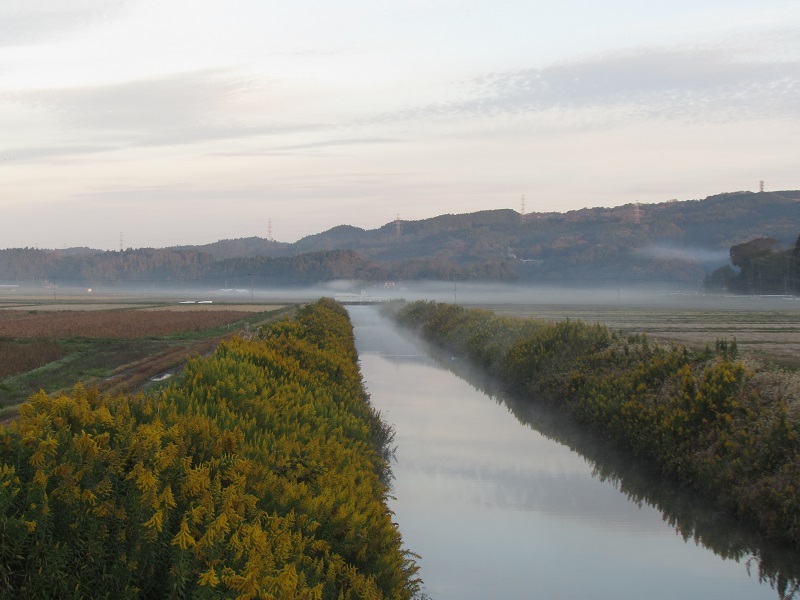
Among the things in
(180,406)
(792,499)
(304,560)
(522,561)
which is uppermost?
(180,406)

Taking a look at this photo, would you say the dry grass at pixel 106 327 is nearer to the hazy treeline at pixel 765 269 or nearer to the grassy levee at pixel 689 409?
the grassy levee at pixel 689 409

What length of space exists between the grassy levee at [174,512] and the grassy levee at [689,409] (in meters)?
5.81

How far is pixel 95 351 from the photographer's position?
34.7m

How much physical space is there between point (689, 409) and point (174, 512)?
10546 millimetres

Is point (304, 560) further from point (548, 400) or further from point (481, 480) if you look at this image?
point (548, 400)

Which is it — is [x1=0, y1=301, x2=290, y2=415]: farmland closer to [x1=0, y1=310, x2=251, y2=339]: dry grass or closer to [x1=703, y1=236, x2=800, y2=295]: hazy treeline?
[x1=0, y1=310, x2=251, y2=339]: dry grass

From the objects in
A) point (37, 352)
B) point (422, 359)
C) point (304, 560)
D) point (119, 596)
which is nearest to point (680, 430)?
point (304, 560)

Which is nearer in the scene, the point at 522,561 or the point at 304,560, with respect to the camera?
the point at 304,560

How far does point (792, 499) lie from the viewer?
10578 mm

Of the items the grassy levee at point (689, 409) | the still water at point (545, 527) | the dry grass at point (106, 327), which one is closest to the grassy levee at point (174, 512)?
the still water at point (545, 527)

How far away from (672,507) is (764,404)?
215 cm

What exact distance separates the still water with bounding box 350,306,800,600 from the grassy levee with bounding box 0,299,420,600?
108 inches

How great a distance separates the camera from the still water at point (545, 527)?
9836 millimetres

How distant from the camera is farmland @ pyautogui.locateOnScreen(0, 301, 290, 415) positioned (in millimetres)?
23500
